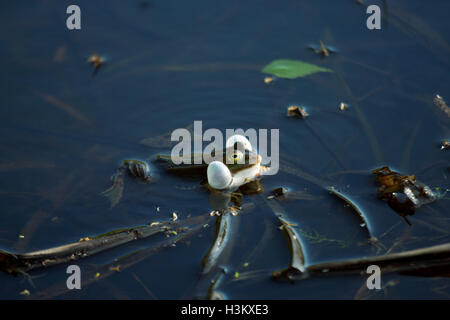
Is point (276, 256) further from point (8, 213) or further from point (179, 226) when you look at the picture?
point (8, 213)

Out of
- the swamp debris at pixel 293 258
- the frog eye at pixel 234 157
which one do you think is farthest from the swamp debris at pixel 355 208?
the frog eye at pixel 234 157

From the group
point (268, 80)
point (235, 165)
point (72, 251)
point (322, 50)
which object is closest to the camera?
point (72, 251)

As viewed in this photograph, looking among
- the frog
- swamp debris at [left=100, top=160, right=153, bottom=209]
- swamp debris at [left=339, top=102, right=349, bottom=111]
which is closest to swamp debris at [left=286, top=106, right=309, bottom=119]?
swamp debris at [left=339, top=102, right=349, bottom=111]

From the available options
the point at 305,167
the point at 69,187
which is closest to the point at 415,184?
the point at 305,167

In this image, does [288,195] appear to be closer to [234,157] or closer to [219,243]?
[234,157]

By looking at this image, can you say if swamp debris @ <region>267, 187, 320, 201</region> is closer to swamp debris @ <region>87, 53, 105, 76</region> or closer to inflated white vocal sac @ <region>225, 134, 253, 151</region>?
inflated white vocal sac @ <region>225, 134, 253, 151</region>

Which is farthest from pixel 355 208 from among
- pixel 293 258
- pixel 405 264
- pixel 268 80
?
pixel 268 80
